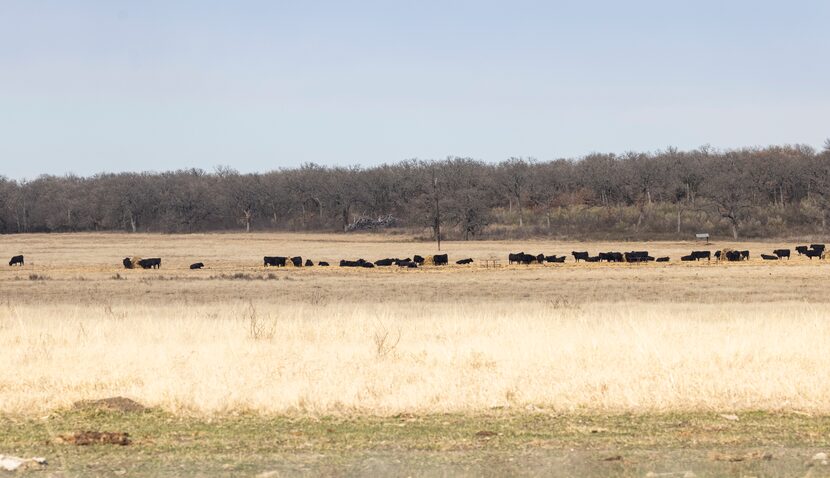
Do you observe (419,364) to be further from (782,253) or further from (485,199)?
(485,199)

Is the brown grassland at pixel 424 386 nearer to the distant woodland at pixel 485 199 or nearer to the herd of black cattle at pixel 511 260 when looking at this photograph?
the herd of black cattle at pixel 511 260

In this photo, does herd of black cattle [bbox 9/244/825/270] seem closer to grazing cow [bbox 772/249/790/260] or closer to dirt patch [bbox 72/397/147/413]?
grazing cow [bbox 772/249/790/260]

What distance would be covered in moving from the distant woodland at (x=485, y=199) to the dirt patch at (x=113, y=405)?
277ft

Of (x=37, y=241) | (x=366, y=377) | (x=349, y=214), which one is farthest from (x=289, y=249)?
(x=366, y=377)

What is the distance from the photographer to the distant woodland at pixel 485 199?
101125 millimetres

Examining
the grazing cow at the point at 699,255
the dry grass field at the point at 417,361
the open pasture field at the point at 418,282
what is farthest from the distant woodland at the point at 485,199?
the dry grass field at the point at 417,361

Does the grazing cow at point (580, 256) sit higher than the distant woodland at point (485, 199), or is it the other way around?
the distant woodland at point (485, 199)

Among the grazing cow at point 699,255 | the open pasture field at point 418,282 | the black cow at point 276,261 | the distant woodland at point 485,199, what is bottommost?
the open pasture field at point 418,282

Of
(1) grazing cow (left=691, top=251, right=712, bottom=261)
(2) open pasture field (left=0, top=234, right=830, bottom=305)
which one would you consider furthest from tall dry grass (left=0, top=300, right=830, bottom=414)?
(1) grazing cow (left=691, top=251, right=712, bottom=261)

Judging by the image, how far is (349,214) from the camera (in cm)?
13325

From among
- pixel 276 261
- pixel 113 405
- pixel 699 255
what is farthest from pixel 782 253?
pixel 113 405

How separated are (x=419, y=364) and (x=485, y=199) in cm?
10777

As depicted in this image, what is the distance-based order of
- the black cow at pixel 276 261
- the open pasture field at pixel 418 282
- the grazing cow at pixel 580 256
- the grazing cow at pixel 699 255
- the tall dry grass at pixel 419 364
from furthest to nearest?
the grazing cow at pixel 580 256 < the grazing cow at pixel 699 255 < the black cow at pixel 276 261 < the open pasture field at pixel 418 282 < the tall dry grass at pixel 419 364

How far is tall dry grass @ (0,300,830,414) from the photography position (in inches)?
410
